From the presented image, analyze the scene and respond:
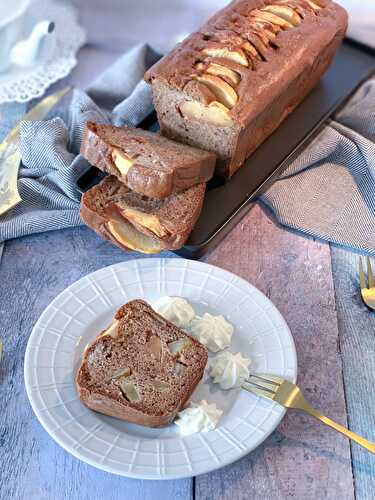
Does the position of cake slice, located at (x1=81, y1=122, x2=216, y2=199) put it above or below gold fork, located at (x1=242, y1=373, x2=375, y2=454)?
above

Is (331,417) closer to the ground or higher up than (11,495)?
higher up

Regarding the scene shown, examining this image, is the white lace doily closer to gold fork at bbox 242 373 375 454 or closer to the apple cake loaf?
the apple cake loaf

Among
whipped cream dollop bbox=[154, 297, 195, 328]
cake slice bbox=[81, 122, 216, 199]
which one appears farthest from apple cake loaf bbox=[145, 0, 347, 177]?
whipped cream dollop bbox=[154, 297, 195, 328]

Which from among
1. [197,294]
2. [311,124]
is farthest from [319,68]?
[197,294]

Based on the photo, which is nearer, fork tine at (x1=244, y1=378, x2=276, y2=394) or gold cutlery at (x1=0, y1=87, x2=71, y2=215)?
fork tine at (x1=244, y1=378, x2=276, y2=394)

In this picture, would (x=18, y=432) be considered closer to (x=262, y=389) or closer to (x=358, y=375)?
(x=262, y=389)

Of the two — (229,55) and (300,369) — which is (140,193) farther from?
(300,369)

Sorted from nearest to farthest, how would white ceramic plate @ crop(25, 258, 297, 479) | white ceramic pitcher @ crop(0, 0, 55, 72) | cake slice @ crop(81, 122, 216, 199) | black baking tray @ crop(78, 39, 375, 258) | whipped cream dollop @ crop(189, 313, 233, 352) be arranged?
white ceramic plate @ crop(25, 258, 297, 479) < whipped cream dollop @ crop(189, 313, 233, 352) < cake slice @ crop(81, 122, 216, 199) < black baking tray @ crop(78, 39, 375, 258) < white ceramic pitcher @ crop(0, 0, 55, 72)

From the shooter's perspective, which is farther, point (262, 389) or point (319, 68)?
point (319, 68)
